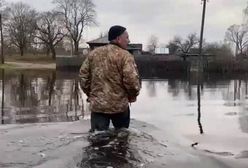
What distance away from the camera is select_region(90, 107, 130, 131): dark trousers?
8.21 metres

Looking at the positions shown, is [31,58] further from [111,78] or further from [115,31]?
[111,78]

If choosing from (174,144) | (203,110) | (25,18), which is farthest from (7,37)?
(174,144)

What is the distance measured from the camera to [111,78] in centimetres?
801

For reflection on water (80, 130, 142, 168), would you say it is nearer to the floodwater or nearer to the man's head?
the floodwater

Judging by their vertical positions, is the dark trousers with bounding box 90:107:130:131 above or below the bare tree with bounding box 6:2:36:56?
below

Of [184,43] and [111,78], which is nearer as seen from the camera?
[111,78]

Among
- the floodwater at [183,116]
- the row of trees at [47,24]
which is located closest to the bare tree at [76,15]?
the row of trees at [47,24]

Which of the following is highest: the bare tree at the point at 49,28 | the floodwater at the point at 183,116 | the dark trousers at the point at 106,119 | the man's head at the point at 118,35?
the bare tree at the point at 49,28

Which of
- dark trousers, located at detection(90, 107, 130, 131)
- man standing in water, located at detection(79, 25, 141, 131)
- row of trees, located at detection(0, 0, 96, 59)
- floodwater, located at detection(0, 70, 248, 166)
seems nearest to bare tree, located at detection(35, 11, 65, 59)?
row of trees, located at detection(0, 0, 96, 59)

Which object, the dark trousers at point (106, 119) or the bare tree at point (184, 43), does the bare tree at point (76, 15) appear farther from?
the dark trousers at point (106, 119)

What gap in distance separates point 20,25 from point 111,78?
3908 inches

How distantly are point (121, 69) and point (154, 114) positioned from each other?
753cm

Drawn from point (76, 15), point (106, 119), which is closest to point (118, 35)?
point (106, 119)

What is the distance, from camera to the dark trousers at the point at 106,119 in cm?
821
